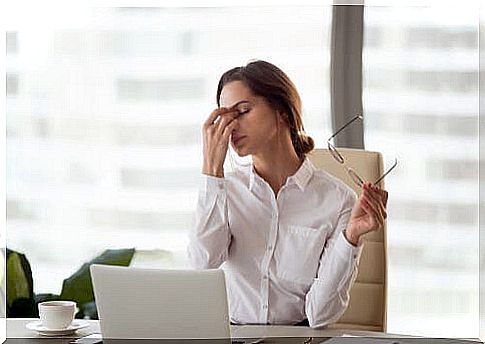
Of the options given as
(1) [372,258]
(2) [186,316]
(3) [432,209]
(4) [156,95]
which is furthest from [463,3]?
(2) [186,316]

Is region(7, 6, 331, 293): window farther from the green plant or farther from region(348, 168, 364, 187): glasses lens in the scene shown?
region(348, 168, 364, 187): glasses lens

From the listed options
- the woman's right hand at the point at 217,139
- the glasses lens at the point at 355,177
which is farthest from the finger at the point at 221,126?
the glasses lens at the point at 355,177

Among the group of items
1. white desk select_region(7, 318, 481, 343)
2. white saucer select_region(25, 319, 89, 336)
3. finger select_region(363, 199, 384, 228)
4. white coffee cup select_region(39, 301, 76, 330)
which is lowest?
white desk select_region(7, 318, 481, 343)

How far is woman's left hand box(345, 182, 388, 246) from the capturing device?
186cm

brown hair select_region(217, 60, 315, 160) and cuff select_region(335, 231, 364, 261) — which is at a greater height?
brown hair select_region(217, 60, 315, 160)

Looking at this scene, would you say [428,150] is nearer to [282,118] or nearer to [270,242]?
[282,118]

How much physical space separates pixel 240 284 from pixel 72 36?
1.60 meters

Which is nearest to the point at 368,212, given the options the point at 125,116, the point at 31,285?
the point at 125,116

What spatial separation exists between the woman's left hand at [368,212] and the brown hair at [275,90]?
33 cm

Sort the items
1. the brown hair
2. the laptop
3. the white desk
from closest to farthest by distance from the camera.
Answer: the laptop < the white desk < the brown hair

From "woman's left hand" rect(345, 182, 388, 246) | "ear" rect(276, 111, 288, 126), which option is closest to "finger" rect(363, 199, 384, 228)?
"woman's left hand" rect(345, 182, 388, 246)

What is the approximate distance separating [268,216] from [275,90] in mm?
288

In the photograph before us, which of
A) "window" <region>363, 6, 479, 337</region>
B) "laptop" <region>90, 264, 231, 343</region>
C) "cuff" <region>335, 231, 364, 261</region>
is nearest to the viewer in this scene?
"laptop" <region>90, 264, 231, 343</region>

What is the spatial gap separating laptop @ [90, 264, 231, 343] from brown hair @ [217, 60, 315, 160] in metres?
0.73
